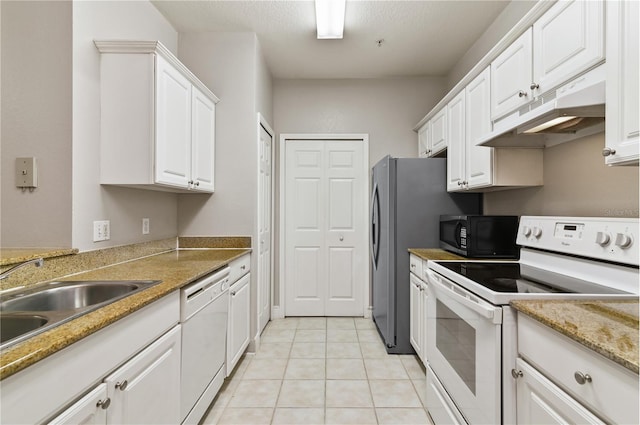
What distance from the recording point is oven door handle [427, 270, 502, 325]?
120 centimetres

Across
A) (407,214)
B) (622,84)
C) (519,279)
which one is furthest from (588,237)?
(407,214)

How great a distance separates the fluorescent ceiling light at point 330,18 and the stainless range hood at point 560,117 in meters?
1.38

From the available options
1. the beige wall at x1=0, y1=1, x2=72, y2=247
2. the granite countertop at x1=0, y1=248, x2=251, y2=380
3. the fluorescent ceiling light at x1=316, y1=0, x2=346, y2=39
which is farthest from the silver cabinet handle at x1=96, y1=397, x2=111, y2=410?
the fluorescent ceiling light at x1=316, y1=0, x2=346, y2=39

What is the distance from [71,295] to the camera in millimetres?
1400

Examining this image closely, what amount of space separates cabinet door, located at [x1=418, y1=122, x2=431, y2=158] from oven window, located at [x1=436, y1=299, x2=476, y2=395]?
6.43 ft

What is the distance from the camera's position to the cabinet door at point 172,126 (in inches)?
75.1

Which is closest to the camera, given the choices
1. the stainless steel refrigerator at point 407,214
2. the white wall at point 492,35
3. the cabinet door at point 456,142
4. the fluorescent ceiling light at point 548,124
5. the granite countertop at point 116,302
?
the granite countertop at point 116,302

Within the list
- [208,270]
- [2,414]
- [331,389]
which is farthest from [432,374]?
[2,414]

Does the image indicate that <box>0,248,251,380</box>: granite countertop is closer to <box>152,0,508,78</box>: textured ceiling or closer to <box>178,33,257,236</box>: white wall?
<box>178,33,257,236</box>: white wall

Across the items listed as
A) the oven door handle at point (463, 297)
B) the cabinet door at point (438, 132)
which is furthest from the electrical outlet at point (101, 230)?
the cabinet door at point (438, 132)

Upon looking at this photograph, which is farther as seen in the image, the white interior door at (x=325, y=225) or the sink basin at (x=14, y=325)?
the white interior door at (x=325, y=225)

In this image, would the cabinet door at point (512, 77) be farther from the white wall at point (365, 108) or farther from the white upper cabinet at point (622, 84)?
the white wall at point (365, 108)

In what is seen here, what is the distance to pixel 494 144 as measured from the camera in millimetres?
1959

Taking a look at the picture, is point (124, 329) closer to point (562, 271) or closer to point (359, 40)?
point (562, 271)
